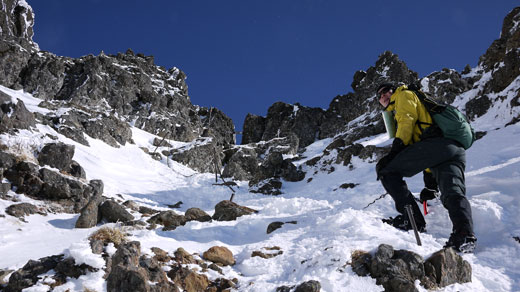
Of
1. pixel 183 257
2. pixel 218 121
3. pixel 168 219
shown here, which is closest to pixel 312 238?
pixel 183 257

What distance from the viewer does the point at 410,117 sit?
429cm

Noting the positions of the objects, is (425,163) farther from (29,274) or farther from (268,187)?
(268,187)

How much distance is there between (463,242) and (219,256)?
3.23 meters

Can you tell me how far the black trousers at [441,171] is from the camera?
3.85 metres

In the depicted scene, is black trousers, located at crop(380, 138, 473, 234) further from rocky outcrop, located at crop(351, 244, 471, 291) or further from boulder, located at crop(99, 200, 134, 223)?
boulder, located at crop(99, 200, 134, 223)

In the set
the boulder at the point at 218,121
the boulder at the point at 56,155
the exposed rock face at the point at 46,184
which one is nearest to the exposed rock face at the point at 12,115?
the boulder at the point at 56,155

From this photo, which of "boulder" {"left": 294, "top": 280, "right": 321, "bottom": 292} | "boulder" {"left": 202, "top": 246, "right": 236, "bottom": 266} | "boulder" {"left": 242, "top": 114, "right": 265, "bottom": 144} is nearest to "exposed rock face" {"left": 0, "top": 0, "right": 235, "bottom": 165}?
"boulder" {"left": 242, "top": 114, "right": 265, "bottom": 144}

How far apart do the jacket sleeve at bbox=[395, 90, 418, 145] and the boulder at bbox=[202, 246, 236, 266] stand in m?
3.05

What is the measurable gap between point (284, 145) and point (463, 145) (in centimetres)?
4971

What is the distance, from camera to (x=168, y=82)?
240ft

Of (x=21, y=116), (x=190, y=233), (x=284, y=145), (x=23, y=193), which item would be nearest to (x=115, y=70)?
(x=284, y=145)

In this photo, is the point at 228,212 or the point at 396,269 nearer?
the point at 396,269

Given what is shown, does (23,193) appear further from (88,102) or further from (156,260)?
(88,102)

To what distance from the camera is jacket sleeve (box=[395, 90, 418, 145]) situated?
169 inches
